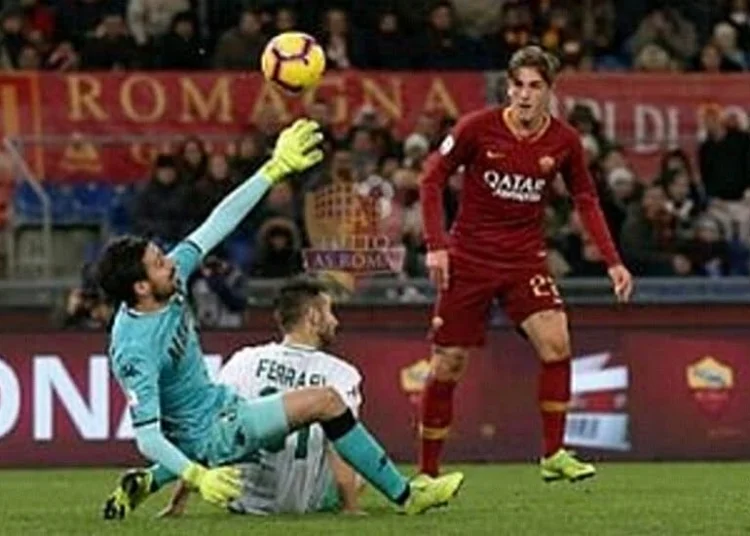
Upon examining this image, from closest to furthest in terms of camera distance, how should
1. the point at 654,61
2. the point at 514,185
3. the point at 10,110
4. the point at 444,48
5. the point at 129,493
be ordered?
the point at 129,493
the point at 514,185
the point at 10,110
the point at 444,48
the point at 654,61

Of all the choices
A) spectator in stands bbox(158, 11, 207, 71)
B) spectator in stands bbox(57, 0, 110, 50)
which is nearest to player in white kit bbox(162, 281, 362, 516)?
spectator in stands bbox(158, 11, 207, 71)

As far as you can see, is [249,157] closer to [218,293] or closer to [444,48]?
[218,293]

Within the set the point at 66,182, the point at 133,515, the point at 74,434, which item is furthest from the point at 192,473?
the point at 66,182

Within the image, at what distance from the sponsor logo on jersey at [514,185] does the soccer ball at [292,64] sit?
1056 millimetres

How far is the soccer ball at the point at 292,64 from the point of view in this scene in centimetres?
1484

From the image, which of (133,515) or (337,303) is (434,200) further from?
(337,303)

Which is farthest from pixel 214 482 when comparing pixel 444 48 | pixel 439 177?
pixel 444 48

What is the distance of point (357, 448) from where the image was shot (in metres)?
12.5

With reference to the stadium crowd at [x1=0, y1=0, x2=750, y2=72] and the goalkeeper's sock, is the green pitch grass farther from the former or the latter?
the stadium crowd at [x1=0, y1=0, x2=750, y2=72]

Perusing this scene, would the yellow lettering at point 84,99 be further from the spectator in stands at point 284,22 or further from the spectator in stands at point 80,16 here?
the spectator in stands at point 284,22

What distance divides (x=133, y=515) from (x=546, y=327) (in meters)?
2.72

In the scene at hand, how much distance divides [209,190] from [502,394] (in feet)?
11.3

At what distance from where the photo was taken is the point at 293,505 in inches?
518

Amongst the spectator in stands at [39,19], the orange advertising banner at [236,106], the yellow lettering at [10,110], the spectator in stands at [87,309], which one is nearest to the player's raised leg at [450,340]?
the spectator in stands at [87,309]
